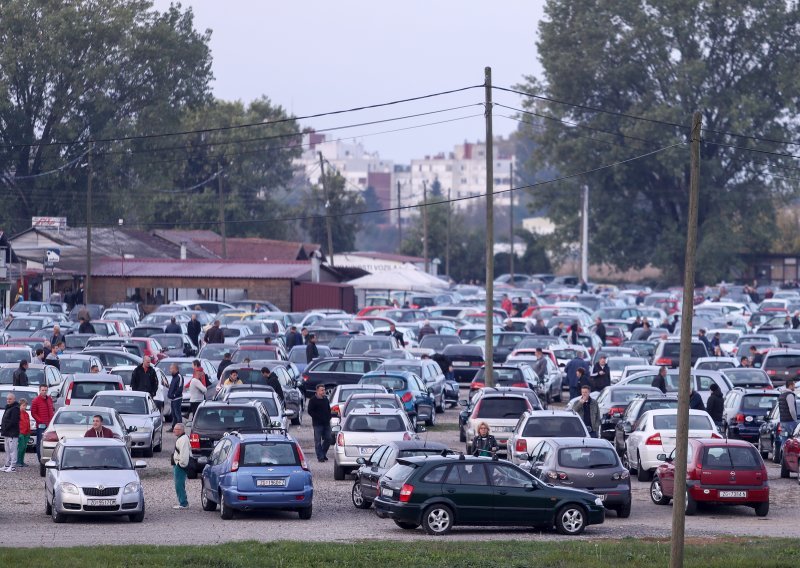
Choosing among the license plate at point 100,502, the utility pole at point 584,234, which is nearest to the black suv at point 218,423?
the license plate at point 100,502

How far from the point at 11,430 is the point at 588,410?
11.8 m

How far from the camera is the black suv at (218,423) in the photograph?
27.9 metres

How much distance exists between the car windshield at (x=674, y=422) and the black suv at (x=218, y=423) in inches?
282

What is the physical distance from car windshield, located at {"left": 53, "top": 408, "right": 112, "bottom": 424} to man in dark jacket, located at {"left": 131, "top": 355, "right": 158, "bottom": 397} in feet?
18.4

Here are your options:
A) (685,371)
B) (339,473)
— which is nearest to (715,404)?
(339,473)

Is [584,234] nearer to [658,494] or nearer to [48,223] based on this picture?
[48,223]

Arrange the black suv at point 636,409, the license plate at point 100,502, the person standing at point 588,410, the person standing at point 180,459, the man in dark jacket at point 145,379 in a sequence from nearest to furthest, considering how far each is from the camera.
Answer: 1. the license plate at point 100,502
2. the person standing at point 180,459
3. the black suv at point 636,409
4. the person standing at point 588,410
5. the man in dark jacket at point 145,379

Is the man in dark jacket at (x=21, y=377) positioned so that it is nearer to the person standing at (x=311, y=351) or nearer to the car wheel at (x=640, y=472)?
the person standing at (x=311, y=351)

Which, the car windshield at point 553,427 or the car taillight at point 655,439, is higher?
the car windshield at point 553,427

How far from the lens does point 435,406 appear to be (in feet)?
132

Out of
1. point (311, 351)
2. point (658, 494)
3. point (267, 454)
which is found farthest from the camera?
point (311, 351)

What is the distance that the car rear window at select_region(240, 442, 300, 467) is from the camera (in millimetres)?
22938

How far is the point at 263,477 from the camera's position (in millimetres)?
22797

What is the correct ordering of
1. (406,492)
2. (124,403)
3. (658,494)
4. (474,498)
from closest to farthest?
(406,492)
(474,498)
(658,494)
(124,403)
